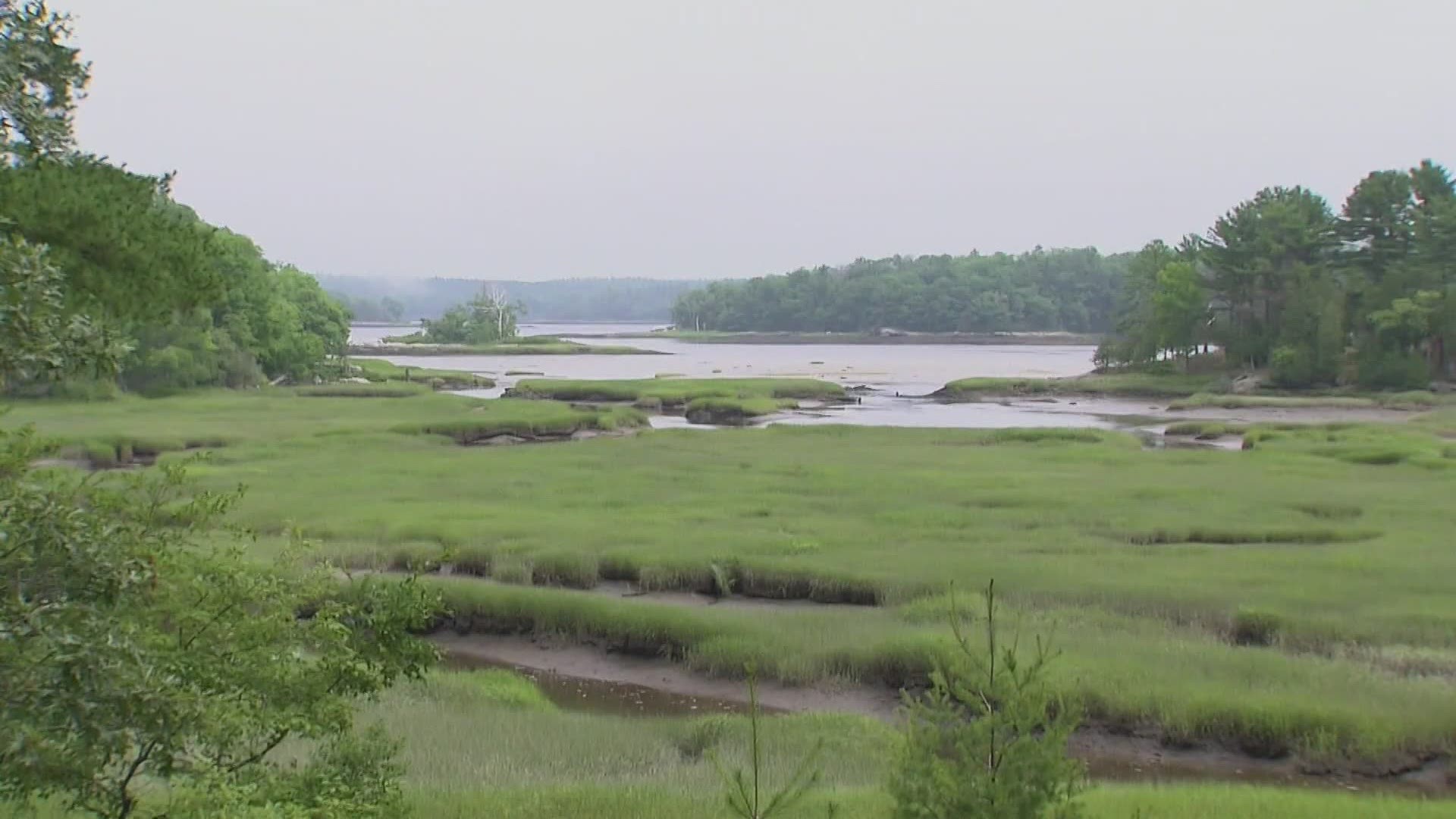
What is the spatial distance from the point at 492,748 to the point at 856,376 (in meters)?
107

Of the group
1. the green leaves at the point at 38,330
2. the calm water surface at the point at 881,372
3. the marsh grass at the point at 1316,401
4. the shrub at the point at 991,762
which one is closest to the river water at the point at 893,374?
the calm water surface at the point at 881,372

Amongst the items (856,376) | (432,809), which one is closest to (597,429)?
(432,809)

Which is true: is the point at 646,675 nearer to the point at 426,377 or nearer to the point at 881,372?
the point at 426,377

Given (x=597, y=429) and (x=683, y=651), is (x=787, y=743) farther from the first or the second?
(x=597, y=429)

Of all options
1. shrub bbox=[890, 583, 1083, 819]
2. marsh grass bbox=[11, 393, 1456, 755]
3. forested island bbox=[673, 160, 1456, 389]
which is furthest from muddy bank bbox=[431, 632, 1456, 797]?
forested island bbox=[673, 160, 1456, 389]

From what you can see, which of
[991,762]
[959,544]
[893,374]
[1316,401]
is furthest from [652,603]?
[893,374]

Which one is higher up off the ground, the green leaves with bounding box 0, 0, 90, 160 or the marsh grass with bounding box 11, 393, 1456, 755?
the green leaves with bounding box 0, 0, 90, 160

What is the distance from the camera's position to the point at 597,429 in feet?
189

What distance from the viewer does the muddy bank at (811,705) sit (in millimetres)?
14094

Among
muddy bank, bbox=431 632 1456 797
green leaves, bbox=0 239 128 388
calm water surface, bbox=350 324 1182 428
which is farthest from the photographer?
calm water surface, bbox=350 324 1182 428

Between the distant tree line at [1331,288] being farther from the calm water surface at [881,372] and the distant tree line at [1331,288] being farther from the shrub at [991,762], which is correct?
the shrub at [991,762]

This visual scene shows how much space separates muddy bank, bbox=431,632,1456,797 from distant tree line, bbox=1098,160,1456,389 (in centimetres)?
7006

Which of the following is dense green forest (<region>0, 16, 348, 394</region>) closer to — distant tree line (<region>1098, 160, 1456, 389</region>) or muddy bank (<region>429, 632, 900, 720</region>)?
muddy bank (<region>429, 632, 900, 720</region>)

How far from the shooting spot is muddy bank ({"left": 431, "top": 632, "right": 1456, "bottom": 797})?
14094 millimetres
